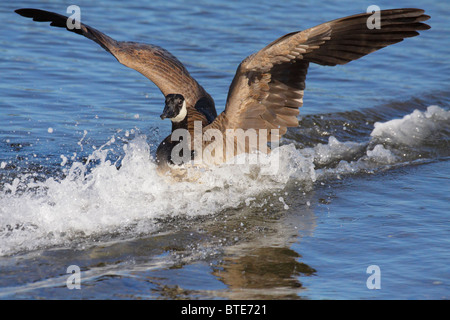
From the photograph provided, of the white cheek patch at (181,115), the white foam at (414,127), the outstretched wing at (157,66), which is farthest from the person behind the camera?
the white foam at (414,127)

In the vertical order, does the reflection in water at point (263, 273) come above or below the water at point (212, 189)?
below

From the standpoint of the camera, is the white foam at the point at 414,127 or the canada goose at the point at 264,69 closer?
the canada goose at the point at 264,69

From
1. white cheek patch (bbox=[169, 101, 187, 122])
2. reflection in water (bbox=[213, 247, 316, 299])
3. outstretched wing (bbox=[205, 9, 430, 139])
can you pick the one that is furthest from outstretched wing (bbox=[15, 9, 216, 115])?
reflection in water (bbox=[213, 247, 316, 299])

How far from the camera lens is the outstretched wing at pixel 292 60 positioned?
216 inches

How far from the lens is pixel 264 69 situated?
18.9ft

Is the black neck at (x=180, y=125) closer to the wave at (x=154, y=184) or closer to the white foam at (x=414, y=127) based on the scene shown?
the wave at (x=154, y=184)

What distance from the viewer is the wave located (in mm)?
5391

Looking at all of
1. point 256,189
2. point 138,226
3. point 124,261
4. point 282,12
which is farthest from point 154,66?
point 282,12

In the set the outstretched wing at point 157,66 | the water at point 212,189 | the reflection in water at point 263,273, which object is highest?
the outstretched wing at point 157,66

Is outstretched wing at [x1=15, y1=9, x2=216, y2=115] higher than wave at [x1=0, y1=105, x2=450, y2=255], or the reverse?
outstretched wing at [x1=15, y1=9, x2=216, y2=115]

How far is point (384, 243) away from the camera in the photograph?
5.30m

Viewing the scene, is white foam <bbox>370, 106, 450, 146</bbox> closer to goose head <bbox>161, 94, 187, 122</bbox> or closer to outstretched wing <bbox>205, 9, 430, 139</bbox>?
outstretched wing <bbox>205, 9, 430, 139</bbox>

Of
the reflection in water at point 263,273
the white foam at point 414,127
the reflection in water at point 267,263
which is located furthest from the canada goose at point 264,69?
the white foam at point 414,127
